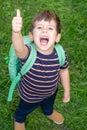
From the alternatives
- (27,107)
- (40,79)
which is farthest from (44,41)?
(27,107)

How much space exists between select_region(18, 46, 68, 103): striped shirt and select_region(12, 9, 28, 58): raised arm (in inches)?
4.2

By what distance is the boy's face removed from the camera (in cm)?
249

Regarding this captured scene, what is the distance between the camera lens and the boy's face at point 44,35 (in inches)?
98.0

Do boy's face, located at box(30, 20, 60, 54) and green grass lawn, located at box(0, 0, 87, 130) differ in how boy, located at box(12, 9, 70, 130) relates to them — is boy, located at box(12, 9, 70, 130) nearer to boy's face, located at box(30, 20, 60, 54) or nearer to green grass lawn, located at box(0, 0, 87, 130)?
boy's face, located at box(30, 20, 60, 54)

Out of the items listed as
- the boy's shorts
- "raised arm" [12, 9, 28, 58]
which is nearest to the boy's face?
"raised arm" [12, 9, 28, 58]

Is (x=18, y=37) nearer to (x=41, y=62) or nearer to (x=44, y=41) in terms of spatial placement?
(x=44, y=41)

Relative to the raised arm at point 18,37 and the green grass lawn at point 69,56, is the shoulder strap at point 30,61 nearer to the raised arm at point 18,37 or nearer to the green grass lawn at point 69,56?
the raised arm at point 18,37

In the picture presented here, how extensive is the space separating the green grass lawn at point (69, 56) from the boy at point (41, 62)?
0.57m

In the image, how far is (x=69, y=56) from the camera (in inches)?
161

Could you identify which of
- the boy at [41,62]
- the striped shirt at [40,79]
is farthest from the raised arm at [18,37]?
the striped shirt at [40,79]

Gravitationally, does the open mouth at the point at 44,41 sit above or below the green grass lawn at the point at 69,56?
above

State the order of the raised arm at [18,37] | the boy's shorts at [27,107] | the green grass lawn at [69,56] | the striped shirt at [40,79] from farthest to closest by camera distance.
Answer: the green grass lawn at [69,56] < the boy's shorts at [27,107] < the striped shirt at [40,79] < the raised arm at [18,37]

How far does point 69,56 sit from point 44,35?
1.64 m

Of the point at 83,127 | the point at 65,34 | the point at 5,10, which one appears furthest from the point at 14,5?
the point at 83,127
